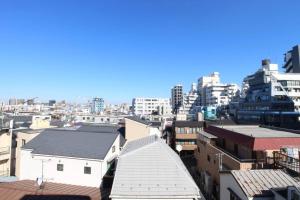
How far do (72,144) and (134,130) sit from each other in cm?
993

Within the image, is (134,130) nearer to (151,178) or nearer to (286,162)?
(286,162)

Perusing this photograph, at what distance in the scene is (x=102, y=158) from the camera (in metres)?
22.6

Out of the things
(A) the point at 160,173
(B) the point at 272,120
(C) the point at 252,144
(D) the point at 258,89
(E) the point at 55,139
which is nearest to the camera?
(A) the point at 160,173

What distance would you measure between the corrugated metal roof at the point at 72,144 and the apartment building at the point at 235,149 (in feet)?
29.3

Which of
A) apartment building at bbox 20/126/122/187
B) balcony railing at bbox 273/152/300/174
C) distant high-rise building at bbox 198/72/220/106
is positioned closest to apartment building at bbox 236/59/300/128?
apartment building at bbox 20/126/122/187

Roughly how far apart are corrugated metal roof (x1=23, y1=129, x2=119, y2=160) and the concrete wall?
285 inches

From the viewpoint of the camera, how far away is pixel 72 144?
82.2 feet

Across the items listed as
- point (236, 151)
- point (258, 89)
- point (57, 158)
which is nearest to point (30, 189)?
point (57, 158)

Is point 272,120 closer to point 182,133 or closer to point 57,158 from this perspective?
point 182,133

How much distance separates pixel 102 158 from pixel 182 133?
24.9 m

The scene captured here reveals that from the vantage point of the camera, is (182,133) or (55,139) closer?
(55,139)

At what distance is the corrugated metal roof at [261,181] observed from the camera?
11917mm

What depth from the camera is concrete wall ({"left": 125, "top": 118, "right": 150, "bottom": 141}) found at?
3340 cm

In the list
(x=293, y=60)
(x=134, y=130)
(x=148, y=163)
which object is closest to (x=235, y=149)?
(x=148, y=163)
